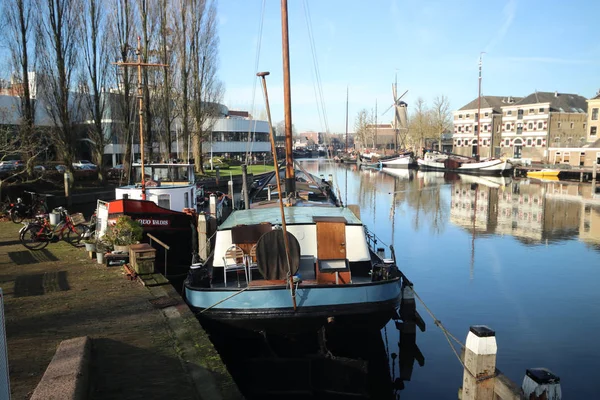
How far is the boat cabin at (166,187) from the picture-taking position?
59.7ft

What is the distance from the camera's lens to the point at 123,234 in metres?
13.6

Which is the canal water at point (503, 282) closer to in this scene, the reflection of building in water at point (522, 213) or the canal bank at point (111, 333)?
the reflection of building in water at point (522, 213)

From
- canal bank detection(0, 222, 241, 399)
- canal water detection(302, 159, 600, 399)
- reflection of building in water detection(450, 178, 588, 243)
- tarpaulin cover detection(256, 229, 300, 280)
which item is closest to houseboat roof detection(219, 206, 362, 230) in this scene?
tarpaulin cover detection(256, 229, 300, 280)

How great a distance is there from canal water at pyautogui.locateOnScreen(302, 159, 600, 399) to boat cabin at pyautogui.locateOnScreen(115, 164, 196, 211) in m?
6.36

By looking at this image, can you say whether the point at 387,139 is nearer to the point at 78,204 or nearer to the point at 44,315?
the point at 78,204

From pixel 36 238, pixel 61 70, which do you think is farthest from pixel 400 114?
pixel 36 238

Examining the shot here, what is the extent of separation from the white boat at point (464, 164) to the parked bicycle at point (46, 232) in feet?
212

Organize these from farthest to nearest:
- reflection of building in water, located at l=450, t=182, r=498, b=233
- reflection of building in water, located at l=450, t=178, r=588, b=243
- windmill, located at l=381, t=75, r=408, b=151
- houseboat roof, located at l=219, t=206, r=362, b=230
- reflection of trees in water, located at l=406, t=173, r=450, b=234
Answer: windmill, located at l=381, t=75, r=408, b=151
reflection of trees in water, located at l=406, t=173, r=450, b=234
reflection of building in water, located at l=450, t=182, r=498, b=233
reflection of building in water, located at l=450, t=178, r=588, b=243
houseboat roof, located at l=219, t=206, r=362, b=230

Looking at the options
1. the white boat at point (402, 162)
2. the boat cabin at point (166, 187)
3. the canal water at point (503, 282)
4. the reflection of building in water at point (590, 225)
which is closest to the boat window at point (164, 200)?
the boat cabin at point (166, 187)

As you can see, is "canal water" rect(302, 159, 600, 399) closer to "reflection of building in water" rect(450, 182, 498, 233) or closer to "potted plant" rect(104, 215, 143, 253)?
"reflection of building in water" rect(450, 182, 498, 233)

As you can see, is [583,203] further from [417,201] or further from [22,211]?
[22,211]

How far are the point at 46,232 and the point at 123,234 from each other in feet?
13.1

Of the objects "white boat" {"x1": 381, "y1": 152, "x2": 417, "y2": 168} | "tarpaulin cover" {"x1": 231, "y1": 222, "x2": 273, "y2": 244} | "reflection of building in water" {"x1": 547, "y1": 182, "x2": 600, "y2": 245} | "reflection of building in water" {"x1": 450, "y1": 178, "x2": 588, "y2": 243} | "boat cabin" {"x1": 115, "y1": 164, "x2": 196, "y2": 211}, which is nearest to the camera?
"tarpaulin cover" {"x1": 231, "y1": 222, "x2": 273, "y2": 244}

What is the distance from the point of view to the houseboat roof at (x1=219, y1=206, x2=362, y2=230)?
11414 mm
